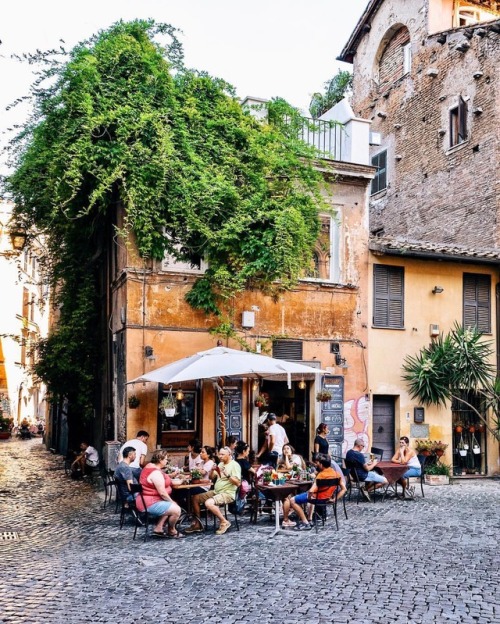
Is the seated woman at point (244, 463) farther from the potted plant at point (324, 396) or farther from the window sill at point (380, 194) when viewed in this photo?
the window sill at point (380, 194)

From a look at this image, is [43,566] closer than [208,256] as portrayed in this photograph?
Yes

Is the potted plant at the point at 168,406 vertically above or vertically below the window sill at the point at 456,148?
below

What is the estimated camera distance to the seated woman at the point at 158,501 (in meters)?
10.3

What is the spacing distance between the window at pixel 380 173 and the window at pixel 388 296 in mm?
7696

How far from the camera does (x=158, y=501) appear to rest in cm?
1039

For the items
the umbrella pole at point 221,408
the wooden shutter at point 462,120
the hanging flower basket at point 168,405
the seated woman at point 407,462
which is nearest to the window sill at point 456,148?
the wooden shutter at point 462,120

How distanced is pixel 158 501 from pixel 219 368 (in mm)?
2968

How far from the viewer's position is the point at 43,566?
866 centimetres

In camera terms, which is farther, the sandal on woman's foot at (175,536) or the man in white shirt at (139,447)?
the man in white shirt at (139,447)

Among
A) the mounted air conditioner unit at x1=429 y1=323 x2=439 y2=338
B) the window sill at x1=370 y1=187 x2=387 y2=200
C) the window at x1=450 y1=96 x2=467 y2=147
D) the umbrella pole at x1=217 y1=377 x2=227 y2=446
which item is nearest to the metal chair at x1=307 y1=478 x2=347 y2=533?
the umbrella pole at x1=217 y1=377 x2=227 y2=446

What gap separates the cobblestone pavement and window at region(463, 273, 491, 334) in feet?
21.4

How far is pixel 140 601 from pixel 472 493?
9.96 metres

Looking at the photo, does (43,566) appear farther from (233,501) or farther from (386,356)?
(386,356)

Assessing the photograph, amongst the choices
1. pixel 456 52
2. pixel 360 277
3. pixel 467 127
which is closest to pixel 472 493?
pixel 360 277
